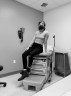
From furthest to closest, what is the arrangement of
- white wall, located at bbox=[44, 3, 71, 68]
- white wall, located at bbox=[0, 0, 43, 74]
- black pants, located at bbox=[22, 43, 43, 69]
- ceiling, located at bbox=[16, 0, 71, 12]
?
white wall, located at bbox=[44, 3, 71, 68] → ceiling, located at bbox=[16, 0, 71, 12] → white wall, located at bbox=[0, 0, 43, 74] → black pants, located at bbox=[22, 43, 43, 69]

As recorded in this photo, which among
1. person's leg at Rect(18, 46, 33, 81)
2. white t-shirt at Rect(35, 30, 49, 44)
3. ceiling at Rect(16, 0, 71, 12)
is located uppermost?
ceiling at Rect(16, 0, 71, 12)

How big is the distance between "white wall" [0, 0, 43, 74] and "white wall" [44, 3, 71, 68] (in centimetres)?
92

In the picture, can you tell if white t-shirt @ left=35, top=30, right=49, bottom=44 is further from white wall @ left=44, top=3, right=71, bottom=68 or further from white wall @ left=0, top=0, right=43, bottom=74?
white wall @ left=44, top=3, right=71, bottom=68

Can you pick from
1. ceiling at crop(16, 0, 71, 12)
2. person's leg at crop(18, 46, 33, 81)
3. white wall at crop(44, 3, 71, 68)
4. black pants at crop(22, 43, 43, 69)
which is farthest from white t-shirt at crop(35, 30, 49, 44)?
ceiling at crop(16, 0, 71, 12)

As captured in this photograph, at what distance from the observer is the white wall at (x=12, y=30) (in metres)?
3.29

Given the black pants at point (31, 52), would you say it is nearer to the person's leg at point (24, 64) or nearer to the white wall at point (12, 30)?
the person's leg at point (24, 64)

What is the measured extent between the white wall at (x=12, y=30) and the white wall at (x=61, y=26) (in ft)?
3.02

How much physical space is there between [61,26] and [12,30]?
184 cm

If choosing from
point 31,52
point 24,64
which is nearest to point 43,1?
point 31,52

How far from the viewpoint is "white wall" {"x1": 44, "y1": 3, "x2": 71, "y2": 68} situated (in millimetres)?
3828

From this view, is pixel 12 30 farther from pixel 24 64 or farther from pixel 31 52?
pixel 24 64

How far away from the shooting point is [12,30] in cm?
354

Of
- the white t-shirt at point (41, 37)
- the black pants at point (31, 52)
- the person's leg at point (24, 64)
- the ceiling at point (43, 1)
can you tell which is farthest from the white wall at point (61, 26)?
the person's leg at point (24, 64)

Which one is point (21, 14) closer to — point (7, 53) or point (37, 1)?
point (37, 1)
